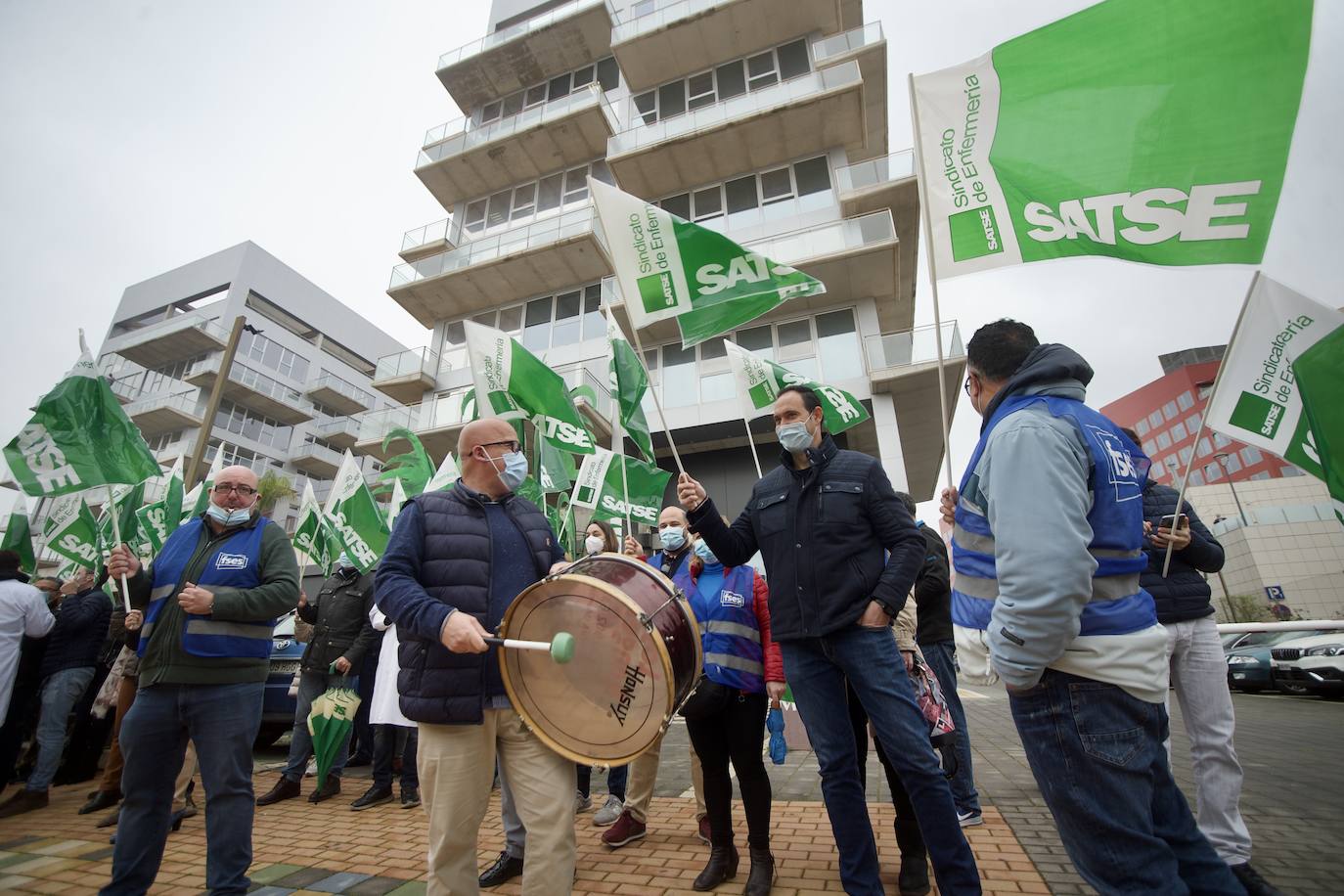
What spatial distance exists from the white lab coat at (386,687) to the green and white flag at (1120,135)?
16.4ft

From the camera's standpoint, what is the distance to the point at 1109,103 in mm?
2619

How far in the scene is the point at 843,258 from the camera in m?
14.8

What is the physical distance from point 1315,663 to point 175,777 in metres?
17.8

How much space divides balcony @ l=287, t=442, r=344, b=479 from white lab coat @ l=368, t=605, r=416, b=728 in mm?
36815

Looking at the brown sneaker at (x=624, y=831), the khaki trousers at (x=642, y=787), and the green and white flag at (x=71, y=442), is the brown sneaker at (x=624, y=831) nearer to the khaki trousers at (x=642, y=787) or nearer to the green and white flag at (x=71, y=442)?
the khaki trousers at (x=642, y=787)

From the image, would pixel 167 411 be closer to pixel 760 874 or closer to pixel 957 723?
pixel 760 874

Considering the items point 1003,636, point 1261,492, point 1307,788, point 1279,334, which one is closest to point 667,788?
point 1003,636

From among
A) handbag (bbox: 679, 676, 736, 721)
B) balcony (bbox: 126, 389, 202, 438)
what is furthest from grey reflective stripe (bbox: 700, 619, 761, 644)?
balcony (bbox: 126, 389, 202, 438)

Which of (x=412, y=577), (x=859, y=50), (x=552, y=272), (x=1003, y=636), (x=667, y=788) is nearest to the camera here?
(x=1003, y=636)

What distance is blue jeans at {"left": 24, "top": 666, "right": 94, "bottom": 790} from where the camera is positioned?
17.1 ft

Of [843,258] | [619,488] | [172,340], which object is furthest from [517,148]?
[172,340]

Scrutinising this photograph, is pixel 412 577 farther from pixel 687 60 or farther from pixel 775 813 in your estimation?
pixel 687 60

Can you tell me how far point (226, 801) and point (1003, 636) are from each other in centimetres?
351

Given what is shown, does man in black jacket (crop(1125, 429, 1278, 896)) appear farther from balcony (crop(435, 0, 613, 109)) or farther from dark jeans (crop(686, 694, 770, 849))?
balcony (crop(435, 0, 613, 109))
